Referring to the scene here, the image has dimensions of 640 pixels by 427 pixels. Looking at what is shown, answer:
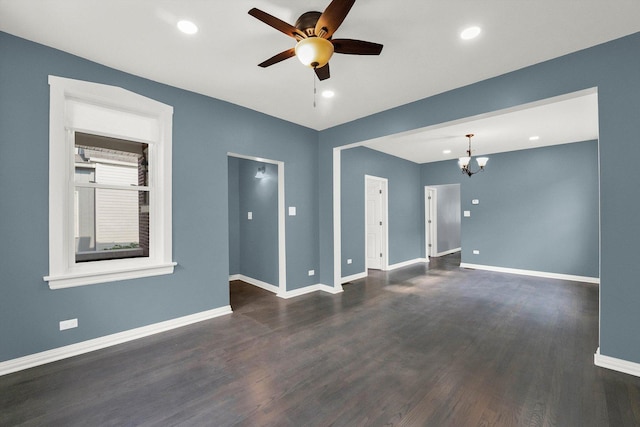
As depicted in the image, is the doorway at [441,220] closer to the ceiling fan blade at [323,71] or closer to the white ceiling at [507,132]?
the white ceiling at [507,132]

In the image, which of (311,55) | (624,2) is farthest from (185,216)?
(624,2)

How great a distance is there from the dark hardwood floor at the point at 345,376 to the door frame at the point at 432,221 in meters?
4.16

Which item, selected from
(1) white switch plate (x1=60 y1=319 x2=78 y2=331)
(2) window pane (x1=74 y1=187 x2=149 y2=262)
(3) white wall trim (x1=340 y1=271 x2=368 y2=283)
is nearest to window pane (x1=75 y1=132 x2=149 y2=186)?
(2) window pane (x1=74 y1=187 x2=149 y2=262)

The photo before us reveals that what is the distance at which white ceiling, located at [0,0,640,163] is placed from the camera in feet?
6.73

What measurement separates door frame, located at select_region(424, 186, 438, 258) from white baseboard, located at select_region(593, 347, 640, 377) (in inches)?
213

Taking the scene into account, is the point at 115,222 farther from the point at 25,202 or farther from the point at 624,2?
the point at 624,2

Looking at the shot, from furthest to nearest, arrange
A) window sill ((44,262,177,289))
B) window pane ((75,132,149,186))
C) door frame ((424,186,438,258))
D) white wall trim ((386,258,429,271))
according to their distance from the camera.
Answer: door frame ((424,186,438,258))
white wall trim ((386,258,429,271))
window pane ((75,132,149,186))
window sill ((44,262,177,289))

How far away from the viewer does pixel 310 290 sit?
4.88 meters

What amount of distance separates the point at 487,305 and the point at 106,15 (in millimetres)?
5490

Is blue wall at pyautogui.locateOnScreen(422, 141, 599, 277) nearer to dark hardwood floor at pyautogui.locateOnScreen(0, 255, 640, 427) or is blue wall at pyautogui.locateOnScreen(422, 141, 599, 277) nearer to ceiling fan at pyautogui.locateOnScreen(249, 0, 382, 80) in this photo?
dark hardwood floor at pyautogui.locateOnScreen(0, 255, 640, 427)

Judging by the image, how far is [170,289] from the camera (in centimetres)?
327

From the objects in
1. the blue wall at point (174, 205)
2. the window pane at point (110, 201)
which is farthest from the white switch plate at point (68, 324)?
the window pane at point (110, 201)

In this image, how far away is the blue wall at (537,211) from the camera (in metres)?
5.52

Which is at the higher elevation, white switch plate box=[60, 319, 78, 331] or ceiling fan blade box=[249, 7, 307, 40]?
ceiling fan blade box=[249, 7, 307, 40]
